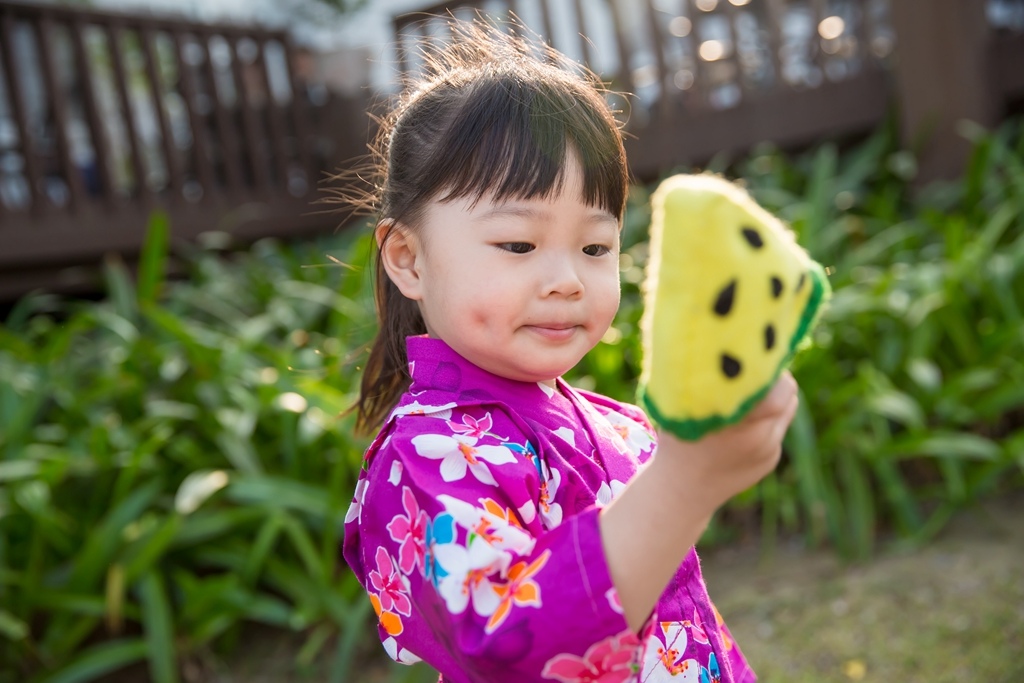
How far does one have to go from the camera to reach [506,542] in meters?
0.79

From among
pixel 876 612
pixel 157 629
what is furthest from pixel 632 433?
pixel 157 629

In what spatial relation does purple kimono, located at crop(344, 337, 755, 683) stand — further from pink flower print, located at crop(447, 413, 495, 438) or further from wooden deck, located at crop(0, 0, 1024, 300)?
wooden deck, located at crop(0, 0, 1024, 300)

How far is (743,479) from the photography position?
694mm

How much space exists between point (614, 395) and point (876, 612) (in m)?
0.80

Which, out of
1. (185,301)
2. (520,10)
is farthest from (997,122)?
(185,301)

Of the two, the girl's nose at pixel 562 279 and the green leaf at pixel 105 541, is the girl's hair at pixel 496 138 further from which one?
the green leaf at pixel 105 541

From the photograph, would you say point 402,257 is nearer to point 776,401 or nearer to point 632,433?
point 632,433

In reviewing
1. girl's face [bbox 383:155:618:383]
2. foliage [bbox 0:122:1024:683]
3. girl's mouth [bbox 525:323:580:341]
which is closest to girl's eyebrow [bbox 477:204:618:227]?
girl's face [bbox 383:155:618:383]

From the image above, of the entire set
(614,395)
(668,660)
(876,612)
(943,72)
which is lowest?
(876,612)

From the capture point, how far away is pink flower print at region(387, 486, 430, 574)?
0.83 meters

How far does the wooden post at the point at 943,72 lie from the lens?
387 centimetres

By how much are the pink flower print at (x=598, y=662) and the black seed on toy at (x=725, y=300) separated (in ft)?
0.89

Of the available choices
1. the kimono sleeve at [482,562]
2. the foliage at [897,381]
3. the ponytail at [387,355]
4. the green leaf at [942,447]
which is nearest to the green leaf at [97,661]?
the ponytail at [387,355]

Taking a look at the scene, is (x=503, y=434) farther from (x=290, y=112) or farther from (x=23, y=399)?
(x=290, y=112)
